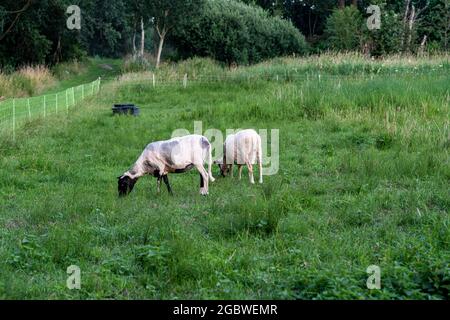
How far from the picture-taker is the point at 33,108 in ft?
69.7

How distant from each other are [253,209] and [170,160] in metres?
2.61

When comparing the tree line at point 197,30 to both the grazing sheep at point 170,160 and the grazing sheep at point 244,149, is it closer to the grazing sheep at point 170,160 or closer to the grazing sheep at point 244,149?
the grazing sheep at point 244,149

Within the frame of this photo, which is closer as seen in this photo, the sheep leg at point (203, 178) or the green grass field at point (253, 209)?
the green grass field at point (253, 209)

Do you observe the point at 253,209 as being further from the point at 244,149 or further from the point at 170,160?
the point at 244,149

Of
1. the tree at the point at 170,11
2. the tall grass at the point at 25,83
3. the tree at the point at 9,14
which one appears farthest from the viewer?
the tree at the point at 170,11

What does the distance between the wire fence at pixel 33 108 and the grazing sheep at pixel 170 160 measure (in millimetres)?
5476

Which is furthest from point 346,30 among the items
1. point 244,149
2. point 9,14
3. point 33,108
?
point 244,149

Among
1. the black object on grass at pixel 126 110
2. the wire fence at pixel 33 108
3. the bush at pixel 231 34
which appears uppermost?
the bush at pixel 231 34

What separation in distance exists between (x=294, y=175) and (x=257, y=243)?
4.48 m

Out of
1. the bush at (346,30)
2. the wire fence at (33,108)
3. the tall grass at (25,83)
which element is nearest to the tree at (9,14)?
the tall grass at (25,83)

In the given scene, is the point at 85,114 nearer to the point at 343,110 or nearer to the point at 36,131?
the point at 36,131

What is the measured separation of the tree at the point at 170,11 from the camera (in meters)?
35.1

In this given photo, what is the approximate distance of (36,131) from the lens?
15.7 metres
